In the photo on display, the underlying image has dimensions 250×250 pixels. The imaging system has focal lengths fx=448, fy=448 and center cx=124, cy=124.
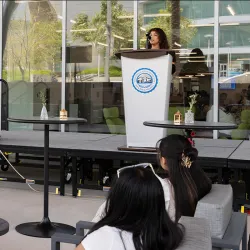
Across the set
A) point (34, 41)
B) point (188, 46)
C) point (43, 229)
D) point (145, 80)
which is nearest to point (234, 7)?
point (188, 46)

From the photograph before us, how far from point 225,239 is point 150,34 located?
362 centimetres

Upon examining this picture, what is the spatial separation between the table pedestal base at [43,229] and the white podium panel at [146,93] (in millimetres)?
1531

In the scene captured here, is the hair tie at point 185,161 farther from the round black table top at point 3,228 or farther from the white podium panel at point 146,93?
the white podium panel at point 146,93

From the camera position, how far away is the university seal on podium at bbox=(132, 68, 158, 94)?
202 inches

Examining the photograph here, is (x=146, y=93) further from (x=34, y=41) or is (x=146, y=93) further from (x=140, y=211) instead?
(x=34, y=41)

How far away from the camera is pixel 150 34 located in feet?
18.1

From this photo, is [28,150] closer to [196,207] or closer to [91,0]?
[196,207]

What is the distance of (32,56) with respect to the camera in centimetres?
910

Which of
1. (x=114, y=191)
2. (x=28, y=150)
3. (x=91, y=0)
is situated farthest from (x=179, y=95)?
(x=114, y=191)

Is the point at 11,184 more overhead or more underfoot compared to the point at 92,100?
more underfoot

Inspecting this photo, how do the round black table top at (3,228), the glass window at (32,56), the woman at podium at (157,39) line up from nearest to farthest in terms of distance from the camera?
1. the round black table top at (3,228)
2. the woman at podium at (157,39)
3. the glass window at (32,56)

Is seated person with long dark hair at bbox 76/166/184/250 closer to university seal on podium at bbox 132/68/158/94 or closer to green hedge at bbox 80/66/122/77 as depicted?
university seal on podium at bbox 132/68/158/94

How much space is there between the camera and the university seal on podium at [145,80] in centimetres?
514

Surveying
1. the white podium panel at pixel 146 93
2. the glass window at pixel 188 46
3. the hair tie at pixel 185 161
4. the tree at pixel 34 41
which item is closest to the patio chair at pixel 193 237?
the hair tie at pixel 185 161
